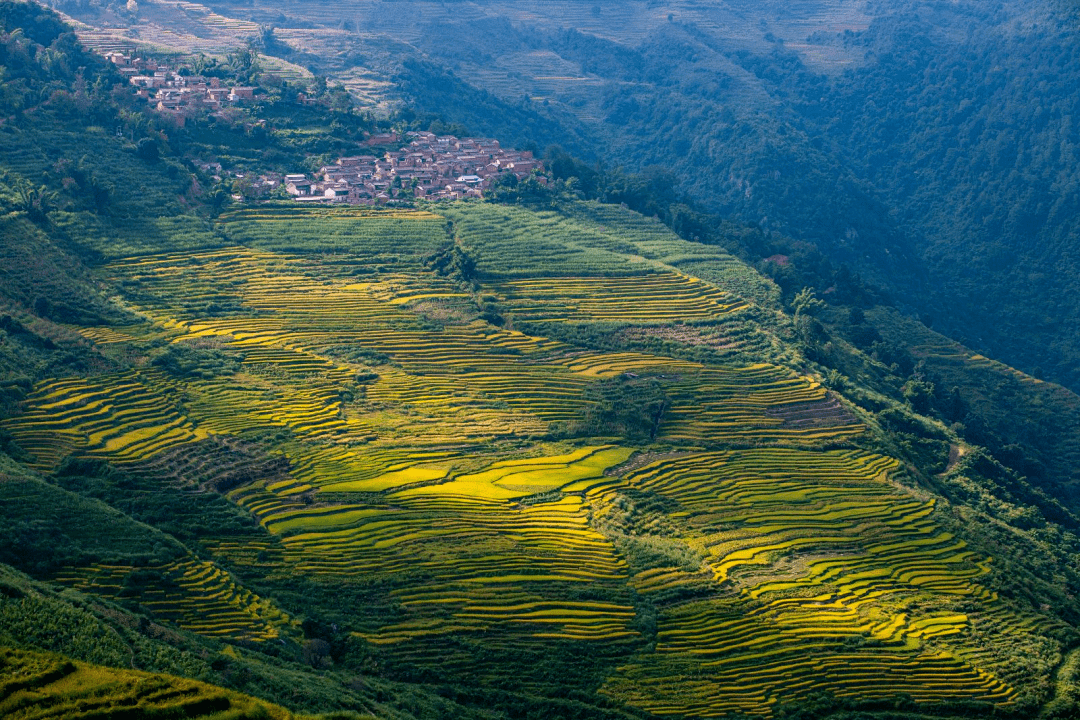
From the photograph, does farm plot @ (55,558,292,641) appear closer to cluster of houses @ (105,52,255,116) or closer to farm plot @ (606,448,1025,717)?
farm plot @ (606,448,1025,717)

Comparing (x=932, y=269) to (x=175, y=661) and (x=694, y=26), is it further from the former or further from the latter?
(x=175, y=661)

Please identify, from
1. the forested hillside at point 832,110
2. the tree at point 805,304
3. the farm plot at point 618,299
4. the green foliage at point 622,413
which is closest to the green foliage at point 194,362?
the green foliage at point 622,413

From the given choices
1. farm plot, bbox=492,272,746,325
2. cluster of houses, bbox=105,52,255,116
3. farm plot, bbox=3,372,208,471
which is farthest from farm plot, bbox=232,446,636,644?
cluster of houses, bbox=105,52,255,116

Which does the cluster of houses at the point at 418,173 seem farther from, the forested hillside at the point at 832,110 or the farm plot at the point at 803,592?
the farm plot at the point at 803,592

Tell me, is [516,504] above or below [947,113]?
below

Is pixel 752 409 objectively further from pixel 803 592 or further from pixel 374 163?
pixel 374 163

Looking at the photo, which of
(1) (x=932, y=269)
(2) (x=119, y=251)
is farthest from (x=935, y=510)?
(1) (x=932, y=269)

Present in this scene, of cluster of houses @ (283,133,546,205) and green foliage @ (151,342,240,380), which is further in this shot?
cluster of houses @ (283,133,546,205)
